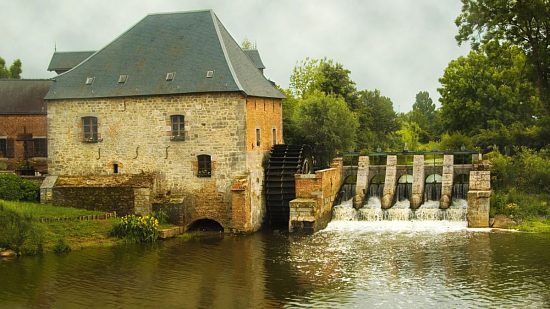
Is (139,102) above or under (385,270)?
above

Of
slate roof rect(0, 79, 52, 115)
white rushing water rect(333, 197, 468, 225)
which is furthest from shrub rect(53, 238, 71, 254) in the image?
slate roof rect(0, 79, 52, 115)

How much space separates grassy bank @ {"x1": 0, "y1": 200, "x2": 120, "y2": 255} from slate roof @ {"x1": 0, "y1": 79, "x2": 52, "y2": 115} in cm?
1180

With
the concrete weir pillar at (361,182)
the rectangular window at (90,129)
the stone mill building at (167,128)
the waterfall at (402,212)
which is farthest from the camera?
the concrete weir pillar at (361,182)

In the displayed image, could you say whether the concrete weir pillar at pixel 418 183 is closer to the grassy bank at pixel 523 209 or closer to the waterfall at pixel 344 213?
the waterfall at pixel 344 213

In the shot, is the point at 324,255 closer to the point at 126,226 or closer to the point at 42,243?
Answer: the point at 126,226

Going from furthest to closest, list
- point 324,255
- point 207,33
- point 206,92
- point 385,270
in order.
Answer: point 207,33 < point 206,92 < point 324,255 < point 385,270

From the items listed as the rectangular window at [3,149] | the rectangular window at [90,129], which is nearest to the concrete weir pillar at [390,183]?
the rectangular window at [90,129]

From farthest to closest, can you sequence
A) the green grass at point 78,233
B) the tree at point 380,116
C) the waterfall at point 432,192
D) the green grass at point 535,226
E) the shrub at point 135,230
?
the tree at point 380,116 < the waterfall at point 432,192 < the green grass at point 535,226 < the shrub at point 135,230 < the green grass at point 78,233

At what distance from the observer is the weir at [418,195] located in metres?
27.9

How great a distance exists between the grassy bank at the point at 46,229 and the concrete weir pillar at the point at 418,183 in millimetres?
11623

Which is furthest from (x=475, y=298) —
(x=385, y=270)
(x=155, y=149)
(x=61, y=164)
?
(x=61, y=164)

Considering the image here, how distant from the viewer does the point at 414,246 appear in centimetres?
2456

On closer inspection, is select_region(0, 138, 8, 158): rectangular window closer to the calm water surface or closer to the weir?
the calm water surface

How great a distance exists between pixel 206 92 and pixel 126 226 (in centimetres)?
581
